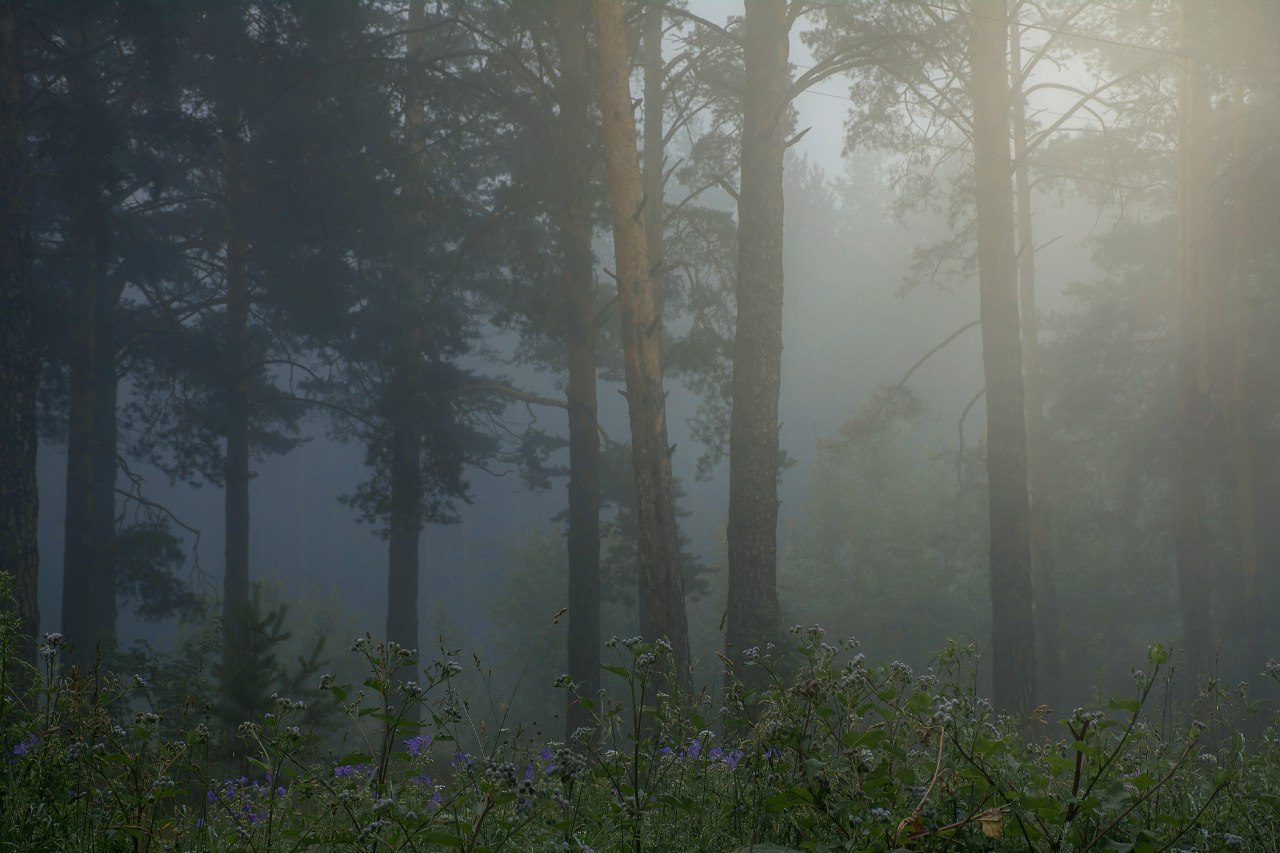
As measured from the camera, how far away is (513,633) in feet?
126

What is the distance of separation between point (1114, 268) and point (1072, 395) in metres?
3.88

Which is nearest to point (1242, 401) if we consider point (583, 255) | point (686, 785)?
point (583, 255)

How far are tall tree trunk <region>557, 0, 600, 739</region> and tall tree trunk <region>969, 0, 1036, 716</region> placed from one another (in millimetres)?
5454

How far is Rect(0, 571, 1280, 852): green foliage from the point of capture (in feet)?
7.91

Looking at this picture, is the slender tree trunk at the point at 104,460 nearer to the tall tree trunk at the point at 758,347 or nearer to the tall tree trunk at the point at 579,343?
the tall tree trunk at the point at 579,343

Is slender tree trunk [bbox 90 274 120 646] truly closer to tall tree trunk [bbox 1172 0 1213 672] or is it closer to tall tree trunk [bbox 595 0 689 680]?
tall tree trunk [bbox 595 0 689 680]

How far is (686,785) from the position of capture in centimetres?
356

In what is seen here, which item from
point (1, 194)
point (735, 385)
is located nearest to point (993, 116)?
point (735, 385)

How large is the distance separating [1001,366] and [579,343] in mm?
6369

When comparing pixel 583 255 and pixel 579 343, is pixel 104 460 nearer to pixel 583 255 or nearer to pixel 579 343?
pixel 579 343

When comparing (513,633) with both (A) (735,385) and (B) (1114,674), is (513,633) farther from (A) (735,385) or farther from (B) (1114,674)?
(A) (735,385)

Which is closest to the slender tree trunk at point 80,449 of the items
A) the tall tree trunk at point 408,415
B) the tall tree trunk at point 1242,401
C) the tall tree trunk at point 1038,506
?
the tall tree trunk at point 408,415

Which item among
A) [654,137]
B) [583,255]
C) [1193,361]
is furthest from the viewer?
[654,137]

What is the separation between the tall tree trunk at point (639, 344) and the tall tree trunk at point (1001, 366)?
447 cm
